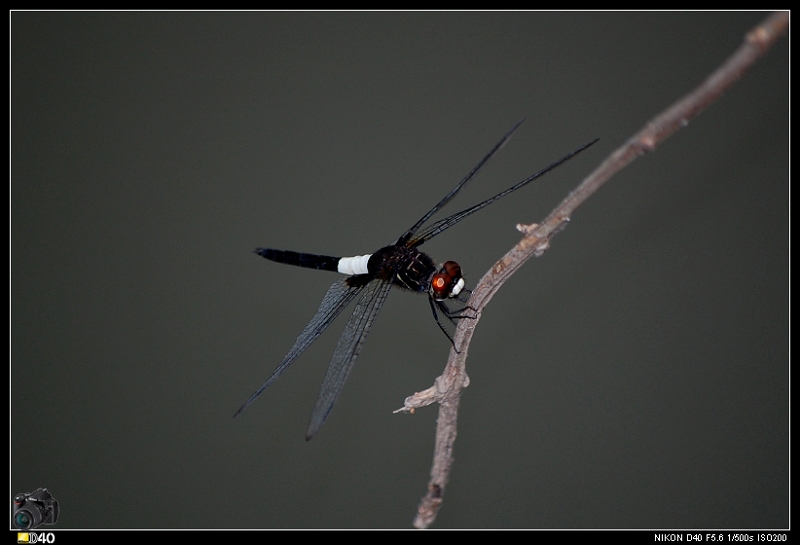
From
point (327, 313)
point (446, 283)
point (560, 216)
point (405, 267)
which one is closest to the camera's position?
point (560, 216)

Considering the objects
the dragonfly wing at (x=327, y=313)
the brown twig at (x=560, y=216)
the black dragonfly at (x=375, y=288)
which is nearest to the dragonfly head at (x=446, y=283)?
the black dragonfly at (x=375, y=288)

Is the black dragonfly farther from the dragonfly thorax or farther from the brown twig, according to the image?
the brown twig

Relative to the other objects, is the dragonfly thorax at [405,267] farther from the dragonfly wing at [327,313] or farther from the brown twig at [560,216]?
the brown twig at [560,216]

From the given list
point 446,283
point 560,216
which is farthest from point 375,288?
point 560,216

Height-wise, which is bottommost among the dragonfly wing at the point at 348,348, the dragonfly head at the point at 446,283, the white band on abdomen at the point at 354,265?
the dragonfly wing at the point at 348,348

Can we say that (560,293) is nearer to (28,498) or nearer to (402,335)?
(402,335)

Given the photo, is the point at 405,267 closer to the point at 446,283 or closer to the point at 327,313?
the point at 446,283
